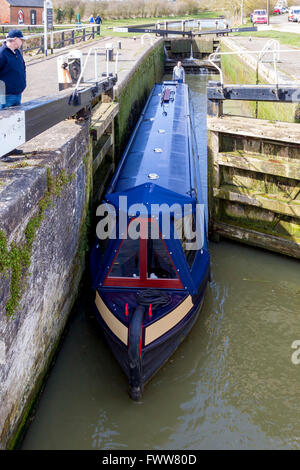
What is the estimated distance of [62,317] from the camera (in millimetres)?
7785

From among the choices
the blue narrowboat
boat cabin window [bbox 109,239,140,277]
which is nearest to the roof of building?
the blue narrowboat

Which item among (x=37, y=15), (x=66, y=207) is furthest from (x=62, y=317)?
(x=37, y=15)

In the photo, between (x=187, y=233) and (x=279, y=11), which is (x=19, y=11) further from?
(x=187, y=233)

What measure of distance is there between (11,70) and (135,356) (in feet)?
15.0

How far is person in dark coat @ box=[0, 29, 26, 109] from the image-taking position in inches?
273

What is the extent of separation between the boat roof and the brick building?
37904mm

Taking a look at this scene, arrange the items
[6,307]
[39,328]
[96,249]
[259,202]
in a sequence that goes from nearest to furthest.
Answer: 1. [6,307]
2. [39,328]
3. [96,249]
4. [259,202]

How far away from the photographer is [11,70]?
713 centimetres

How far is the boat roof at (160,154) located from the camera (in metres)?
8.94

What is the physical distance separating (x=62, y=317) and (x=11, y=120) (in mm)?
3581

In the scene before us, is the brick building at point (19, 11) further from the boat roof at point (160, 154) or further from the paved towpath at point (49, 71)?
the boat roof at point (160, 154)

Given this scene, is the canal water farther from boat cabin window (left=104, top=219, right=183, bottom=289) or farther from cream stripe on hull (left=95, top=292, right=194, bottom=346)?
boat cabin window (left=104, top=219, right=183, bottom=289)

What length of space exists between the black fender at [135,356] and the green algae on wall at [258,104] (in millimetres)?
6809
